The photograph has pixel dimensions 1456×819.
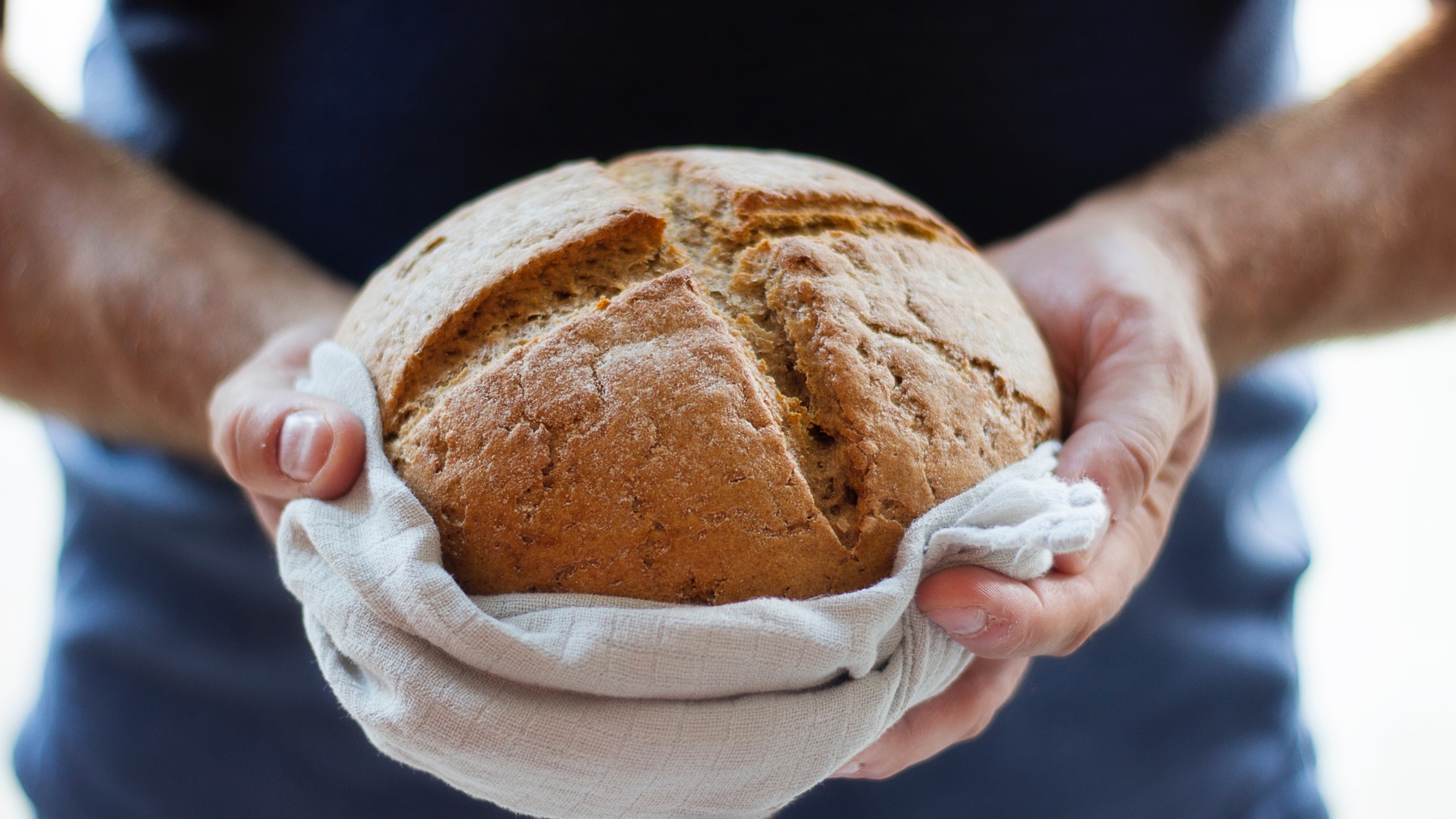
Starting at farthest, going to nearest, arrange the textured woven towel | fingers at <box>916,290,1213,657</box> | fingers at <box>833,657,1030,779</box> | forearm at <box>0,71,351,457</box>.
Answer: forearm at <box>0,71,351,457</box> < fingers at <box>833,657,1030,779</box> < fingers at <box>916,290,1213,657</box> < the textured woven towel

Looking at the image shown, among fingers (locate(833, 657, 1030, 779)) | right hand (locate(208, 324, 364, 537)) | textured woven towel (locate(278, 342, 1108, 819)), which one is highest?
right hand (locate(208, 324, 364, 537))

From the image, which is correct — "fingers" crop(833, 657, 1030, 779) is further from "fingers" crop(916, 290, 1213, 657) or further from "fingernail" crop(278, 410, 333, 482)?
"fingernail" crop(278, 410, 333, 482)

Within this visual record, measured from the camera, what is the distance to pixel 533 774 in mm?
1089

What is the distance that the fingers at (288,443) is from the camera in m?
1.17

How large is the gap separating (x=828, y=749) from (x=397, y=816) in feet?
4.31

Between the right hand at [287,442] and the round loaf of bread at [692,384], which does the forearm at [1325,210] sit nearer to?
the round loaf of bread at [692,384]

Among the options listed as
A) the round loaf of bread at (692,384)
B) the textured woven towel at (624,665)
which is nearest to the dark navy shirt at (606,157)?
the round loaf of bread at (692,384)

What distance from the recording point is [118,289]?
1.89 metres

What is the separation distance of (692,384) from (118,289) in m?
1.38

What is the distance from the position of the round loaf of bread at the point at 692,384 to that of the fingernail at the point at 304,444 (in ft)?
0.29

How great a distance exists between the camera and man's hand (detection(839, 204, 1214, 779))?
1165 mm

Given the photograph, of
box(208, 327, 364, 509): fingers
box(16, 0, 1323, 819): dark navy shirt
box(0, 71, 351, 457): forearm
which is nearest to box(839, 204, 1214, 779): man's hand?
box(16, 0, 1323, 819): dark navy shirt

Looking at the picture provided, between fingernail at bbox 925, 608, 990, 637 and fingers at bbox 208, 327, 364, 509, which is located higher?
fingers at bbox 208, 327, 364, 509

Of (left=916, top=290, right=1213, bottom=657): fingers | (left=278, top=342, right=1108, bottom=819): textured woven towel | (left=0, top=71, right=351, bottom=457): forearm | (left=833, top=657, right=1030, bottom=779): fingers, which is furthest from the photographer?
(left=0, top=71, right=351, bottom=457): forearm
